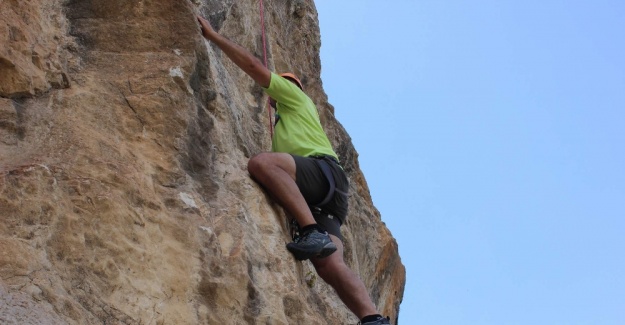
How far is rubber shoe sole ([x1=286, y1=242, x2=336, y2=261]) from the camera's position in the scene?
21.2ft

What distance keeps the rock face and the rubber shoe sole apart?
3.2 inches

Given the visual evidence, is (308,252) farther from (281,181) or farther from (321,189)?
(321,189)

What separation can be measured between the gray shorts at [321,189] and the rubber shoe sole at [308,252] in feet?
1.77

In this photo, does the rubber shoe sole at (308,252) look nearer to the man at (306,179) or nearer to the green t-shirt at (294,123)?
the man at (306,179)

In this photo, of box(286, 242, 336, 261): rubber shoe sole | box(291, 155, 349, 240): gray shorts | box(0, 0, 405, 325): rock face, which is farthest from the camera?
box(291, 155, 349, 240): gray shorts

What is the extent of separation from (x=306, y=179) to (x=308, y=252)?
0.70 m

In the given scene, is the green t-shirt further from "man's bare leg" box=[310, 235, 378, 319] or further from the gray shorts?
"man's bare leg" box=[310, 235, 378, 319]

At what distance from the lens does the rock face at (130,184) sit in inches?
188

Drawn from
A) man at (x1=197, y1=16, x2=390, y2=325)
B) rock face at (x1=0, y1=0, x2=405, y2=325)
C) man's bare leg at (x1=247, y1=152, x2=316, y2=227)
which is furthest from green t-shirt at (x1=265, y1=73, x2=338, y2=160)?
man's bare leg at (x1=247, y1=152, x2=316, y2=227)

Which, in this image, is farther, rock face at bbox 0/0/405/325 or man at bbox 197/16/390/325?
man at bbox 197/16/390/325

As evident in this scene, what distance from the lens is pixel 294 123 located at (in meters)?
7.51

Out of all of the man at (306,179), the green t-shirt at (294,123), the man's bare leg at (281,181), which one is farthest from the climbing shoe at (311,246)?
the green t-shirt at (294,123)

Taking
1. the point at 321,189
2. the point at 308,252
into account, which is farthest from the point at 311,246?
the point at 321,189

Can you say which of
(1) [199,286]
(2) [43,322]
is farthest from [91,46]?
(2) [43,322]
